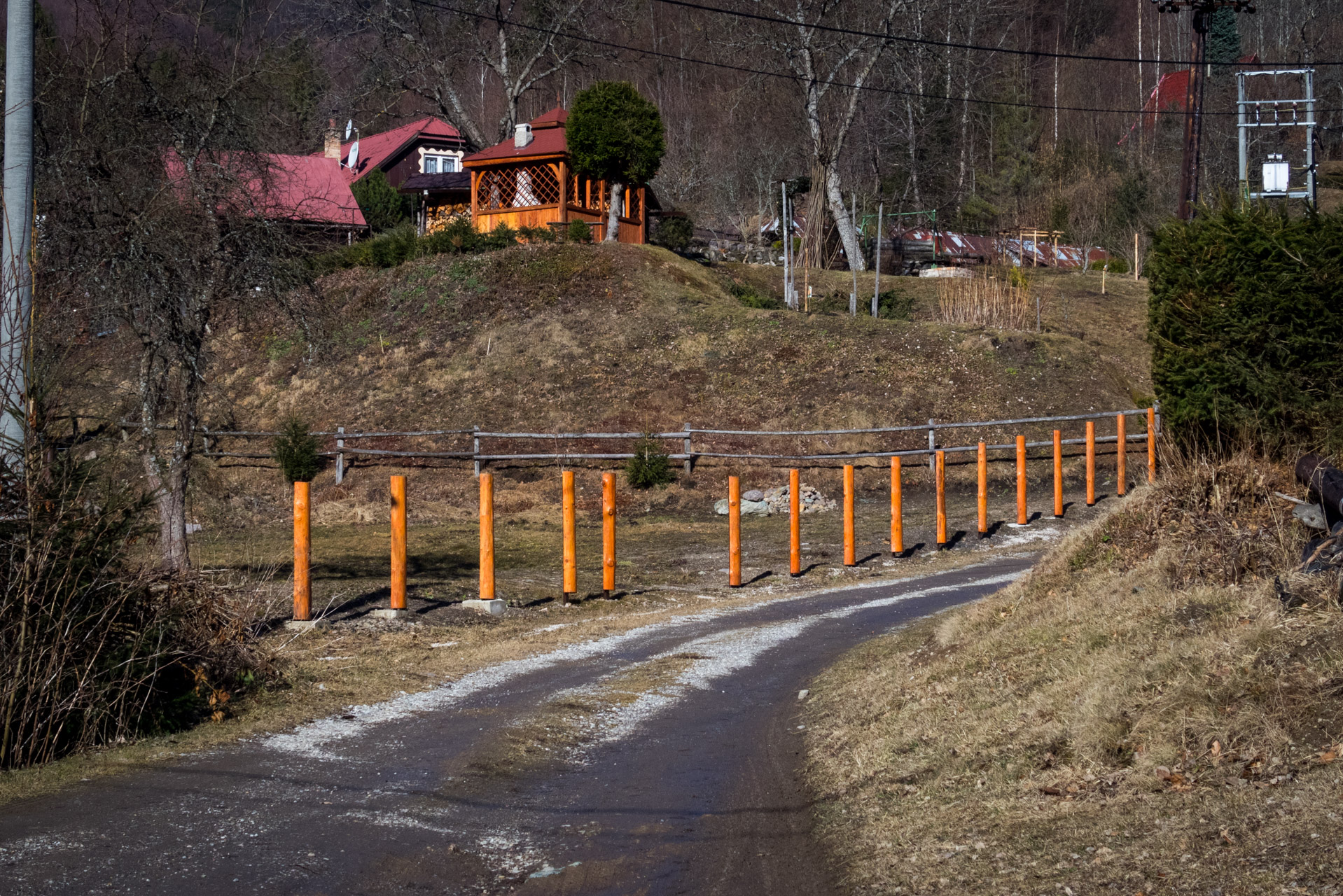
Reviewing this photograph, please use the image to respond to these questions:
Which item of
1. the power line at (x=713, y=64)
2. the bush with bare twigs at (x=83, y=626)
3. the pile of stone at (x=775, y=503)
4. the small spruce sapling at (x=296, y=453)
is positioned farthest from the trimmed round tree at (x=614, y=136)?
the bush with bare twigs at (x=83, y=626)

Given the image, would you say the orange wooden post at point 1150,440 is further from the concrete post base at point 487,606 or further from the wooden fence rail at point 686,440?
the concrete post base at point 487,606

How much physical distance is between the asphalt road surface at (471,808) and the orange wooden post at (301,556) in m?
2.54

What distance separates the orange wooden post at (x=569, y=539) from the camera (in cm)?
1263

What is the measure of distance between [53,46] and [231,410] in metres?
19.8

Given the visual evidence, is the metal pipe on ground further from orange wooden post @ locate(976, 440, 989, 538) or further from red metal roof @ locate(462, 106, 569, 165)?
red metal roof @ locate(462, 106, 569, 165)

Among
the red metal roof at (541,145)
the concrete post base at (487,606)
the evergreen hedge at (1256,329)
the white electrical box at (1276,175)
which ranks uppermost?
the red metal roof at (541,145)

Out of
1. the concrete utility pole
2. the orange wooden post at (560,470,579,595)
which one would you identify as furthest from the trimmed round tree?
the concrete utility pole

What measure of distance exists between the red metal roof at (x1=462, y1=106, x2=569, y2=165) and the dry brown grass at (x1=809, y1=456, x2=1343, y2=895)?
101ft

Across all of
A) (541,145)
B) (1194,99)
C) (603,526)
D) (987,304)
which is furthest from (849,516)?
(541,145)

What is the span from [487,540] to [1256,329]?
275 inches

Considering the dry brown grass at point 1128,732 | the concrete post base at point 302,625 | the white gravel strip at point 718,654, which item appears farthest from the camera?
the concrete post base at point 302,625

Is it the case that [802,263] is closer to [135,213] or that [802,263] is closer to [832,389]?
[832,389]

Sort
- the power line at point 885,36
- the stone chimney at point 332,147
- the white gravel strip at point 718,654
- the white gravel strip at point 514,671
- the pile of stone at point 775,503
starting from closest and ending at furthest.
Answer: the white gravel strip at point 514,671 < the white gravel strip at point 718,654 < the pile of stone at point 775,503 < the power line at point 885,36 < the stone chimney at point 332,147

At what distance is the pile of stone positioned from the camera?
72.0 feet
